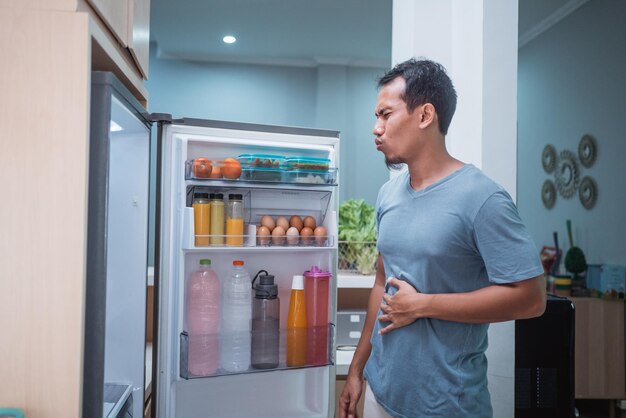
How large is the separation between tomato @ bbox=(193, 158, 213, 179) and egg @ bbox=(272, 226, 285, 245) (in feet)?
1.05

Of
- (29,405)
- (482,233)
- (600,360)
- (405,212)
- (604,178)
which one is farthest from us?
(604,178)

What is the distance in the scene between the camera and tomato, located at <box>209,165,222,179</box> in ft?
6.09

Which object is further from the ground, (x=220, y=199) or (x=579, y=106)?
(x=579, y=106)

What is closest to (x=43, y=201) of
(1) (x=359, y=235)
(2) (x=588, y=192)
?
(1) (x=359, y=235)

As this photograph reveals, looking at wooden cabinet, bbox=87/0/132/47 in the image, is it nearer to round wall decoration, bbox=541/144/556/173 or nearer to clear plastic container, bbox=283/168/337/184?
clear plastic container, bbox=283/168/337/184

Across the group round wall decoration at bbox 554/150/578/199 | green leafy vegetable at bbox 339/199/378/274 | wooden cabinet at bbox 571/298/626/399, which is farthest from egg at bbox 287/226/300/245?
round wall decoration at bbox 554/150/578/199

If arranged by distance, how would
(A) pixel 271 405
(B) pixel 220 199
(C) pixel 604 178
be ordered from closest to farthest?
1. (B) pixel 220 199
2. (A) pixel 271 405
3. (C) pixel 604 178

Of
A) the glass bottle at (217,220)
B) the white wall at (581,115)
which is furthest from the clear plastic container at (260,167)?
the white wall at (581,115)

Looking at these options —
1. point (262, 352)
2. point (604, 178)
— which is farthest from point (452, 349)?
point (604, 178)

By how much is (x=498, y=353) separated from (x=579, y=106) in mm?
3083

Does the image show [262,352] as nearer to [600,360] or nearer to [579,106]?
[600,360]

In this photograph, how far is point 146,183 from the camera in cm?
173

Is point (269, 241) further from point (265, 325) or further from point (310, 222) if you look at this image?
point (265, 325)

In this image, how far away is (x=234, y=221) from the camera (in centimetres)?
193
